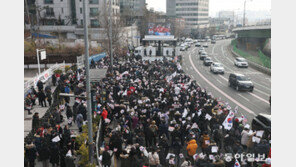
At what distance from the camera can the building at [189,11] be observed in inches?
5659

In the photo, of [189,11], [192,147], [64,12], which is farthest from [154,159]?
[189,11]

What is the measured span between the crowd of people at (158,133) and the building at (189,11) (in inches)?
4975

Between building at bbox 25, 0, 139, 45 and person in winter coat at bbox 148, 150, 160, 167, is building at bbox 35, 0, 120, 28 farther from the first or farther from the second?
person in winter coat at bbox 148, 150, 160, 167

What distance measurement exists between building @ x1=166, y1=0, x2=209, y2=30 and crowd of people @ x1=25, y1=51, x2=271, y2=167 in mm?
126358

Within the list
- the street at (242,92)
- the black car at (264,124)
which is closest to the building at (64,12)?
the street at (242,92)

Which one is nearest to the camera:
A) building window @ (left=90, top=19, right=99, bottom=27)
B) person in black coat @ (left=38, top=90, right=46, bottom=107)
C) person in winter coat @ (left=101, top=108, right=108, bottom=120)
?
person in winter coat @ (left=101, top=108, right=108, bottom=120)

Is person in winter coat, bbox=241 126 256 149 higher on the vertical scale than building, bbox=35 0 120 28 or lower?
lower

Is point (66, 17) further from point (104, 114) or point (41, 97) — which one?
point (104, 114)

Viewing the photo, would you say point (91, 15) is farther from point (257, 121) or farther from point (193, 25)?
point (193, 25)

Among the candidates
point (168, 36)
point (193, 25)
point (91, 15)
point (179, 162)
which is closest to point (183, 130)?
point (179, 162)

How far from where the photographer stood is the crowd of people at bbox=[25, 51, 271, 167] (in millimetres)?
9766

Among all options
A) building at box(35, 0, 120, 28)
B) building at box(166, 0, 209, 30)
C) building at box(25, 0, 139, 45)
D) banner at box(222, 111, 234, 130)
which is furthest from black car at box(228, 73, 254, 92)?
building at box(166, 0, 209, 30)

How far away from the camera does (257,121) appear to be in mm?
14125

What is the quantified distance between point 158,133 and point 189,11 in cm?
Answer: 14040
